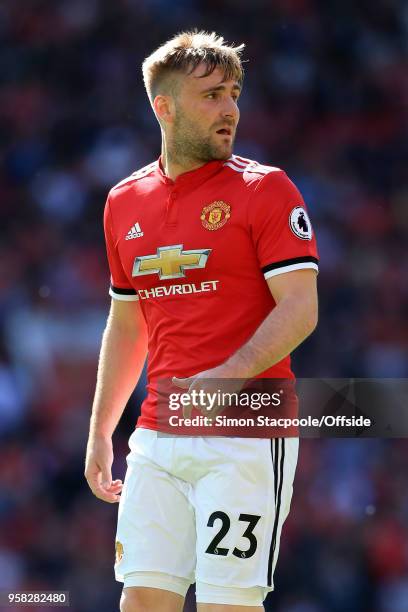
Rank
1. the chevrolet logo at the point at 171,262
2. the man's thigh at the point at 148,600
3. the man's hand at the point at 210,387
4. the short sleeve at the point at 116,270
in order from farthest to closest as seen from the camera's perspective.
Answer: the short sleeve at the point at 116,270, the chevrolet logo at the point at 171,262, the man's thigh at the point at 148,600, the man's hand at the point at 210,387

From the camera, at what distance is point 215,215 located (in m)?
3.16

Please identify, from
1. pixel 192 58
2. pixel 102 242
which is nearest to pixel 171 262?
pixel 192 58

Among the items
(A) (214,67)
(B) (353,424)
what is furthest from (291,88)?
(A) (214,67)

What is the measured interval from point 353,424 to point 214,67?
6.35 feet

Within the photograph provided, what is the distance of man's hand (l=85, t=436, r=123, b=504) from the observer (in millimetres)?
3342

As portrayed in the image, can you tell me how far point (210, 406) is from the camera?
9.78ft

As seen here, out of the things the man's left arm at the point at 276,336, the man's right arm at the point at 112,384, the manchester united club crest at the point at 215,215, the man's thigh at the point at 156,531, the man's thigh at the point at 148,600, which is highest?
the manchester united club crest at the point at 215,215

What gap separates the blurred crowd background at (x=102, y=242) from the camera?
21.1 feet

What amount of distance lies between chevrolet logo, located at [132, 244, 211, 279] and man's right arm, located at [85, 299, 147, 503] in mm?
250

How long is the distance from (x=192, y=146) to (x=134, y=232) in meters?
0.31

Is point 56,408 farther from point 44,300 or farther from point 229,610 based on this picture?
point 229,610

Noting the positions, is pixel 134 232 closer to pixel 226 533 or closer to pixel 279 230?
pixel 279 230

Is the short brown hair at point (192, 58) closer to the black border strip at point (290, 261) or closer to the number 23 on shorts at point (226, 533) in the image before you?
the black border strip at point (290, 261)

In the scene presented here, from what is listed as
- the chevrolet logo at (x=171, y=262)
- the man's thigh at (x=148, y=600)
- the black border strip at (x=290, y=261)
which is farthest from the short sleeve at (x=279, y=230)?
the man's thigh at (x=148, y=600)
